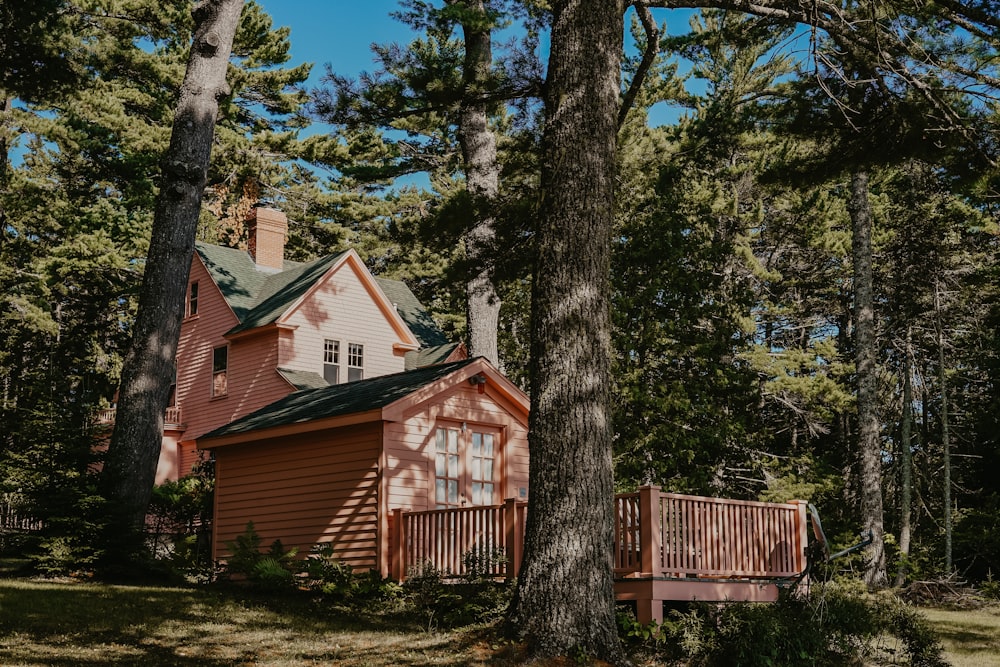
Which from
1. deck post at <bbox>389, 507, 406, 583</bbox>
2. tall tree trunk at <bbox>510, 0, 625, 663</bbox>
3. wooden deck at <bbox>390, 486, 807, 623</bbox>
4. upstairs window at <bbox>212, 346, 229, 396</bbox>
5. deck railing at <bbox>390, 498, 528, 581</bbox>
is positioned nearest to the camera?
tall tree trunk at <bbox>510, 0, 625, 663</bbox>

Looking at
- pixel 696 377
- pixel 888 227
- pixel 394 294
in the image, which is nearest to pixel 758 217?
pixel 888 227

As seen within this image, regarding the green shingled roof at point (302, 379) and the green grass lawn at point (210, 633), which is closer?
the green grass lawn at point (210, 633)

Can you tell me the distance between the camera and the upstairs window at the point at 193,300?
88.5 ft

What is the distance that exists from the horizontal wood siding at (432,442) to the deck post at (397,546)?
0.29 meters

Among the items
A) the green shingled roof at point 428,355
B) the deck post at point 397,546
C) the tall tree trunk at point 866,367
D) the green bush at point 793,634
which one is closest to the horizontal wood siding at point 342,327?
the green shingled roof at point 428,355

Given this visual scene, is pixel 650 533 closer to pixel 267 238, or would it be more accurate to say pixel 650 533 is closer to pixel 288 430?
pixel 288 430

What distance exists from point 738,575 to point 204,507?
449 inches

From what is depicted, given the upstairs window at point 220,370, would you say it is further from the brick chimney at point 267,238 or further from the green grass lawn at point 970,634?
the green grass lawn at point 970,634

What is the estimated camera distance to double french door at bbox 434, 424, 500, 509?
47.5ft

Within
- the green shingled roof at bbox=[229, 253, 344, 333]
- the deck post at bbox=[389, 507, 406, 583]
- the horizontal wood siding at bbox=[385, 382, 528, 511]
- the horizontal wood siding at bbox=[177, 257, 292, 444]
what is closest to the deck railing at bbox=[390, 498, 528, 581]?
the deck post at bbox=[389, 507, 406, 583]

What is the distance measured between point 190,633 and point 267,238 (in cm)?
2062

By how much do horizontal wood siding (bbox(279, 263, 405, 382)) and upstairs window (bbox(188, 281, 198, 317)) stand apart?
4.80 metres

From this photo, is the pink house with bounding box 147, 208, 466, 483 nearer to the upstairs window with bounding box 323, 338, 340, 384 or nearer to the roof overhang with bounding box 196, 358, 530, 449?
the upstairs window with bounding box 323, 338, 340, 384

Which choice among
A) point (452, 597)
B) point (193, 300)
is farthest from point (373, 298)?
point (452, 597)
